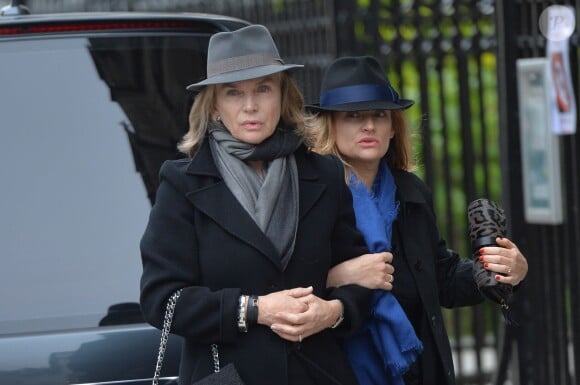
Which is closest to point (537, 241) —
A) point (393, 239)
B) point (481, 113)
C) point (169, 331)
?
point (481, 113)

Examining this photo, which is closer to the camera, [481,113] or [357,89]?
[357,89]

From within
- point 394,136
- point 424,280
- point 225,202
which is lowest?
point 424,280

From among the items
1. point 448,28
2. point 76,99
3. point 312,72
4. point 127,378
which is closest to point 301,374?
point 127,378

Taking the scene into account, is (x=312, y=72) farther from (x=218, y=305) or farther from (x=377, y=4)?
(x=218, y=305)

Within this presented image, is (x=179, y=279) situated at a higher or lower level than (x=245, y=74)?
lower

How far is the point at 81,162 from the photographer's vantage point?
13.8 ft

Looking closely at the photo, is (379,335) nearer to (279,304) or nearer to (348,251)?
(348,251)

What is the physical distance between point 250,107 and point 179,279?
1.62ft

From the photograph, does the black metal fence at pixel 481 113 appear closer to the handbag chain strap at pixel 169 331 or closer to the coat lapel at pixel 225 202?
the coat lapel at pixel 225 202

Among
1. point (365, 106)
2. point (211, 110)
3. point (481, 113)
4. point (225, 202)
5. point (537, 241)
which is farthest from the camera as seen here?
point (481, 113)

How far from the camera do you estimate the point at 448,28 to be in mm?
7156

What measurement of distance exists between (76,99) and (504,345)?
311cm

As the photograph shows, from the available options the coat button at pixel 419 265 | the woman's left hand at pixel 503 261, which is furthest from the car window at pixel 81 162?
the woman's left hand at pixel 503 261

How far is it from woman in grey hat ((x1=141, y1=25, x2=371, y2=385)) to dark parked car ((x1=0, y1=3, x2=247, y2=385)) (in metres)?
0.44
